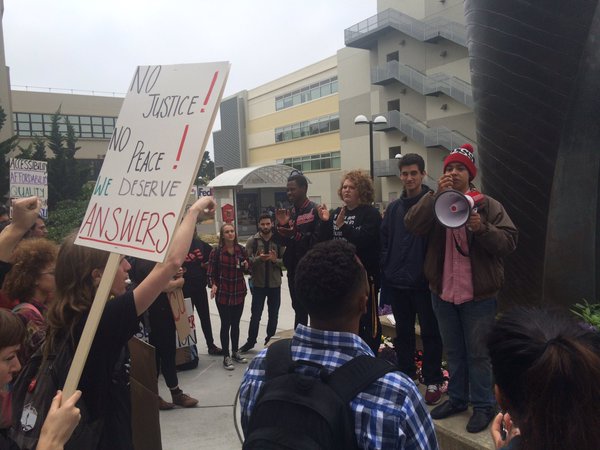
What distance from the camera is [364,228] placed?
13.5 feet

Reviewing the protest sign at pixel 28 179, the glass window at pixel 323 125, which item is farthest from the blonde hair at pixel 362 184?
the glass window at pixel 323 125

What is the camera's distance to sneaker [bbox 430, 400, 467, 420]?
311 centimetres

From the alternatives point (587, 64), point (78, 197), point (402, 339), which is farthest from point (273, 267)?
point (78, 197)

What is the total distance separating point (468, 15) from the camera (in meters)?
3.93

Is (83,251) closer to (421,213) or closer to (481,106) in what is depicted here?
(421,213)

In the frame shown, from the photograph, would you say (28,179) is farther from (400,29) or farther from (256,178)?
(400,29)

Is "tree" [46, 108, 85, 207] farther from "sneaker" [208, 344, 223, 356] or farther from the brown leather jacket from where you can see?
the brown leather jacket

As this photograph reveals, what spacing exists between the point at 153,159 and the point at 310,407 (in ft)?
3.63

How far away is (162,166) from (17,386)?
3.29 feet

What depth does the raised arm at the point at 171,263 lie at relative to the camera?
6.33 ft

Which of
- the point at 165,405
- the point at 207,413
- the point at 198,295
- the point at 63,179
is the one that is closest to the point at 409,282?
the point at 207,413

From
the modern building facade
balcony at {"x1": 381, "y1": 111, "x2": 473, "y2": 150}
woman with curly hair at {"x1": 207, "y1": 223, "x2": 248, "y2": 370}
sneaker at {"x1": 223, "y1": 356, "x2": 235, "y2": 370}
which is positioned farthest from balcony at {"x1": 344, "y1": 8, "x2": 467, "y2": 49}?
sneaker at {"x1": 223, "y1": 356, "x2": 235, "y2": 370}

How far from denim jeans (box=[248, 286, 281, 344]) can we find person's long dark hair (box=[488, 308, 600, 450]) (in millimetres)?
5036

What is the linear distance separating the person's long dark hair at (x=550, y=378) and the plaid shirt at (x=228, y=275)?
4713 mm
